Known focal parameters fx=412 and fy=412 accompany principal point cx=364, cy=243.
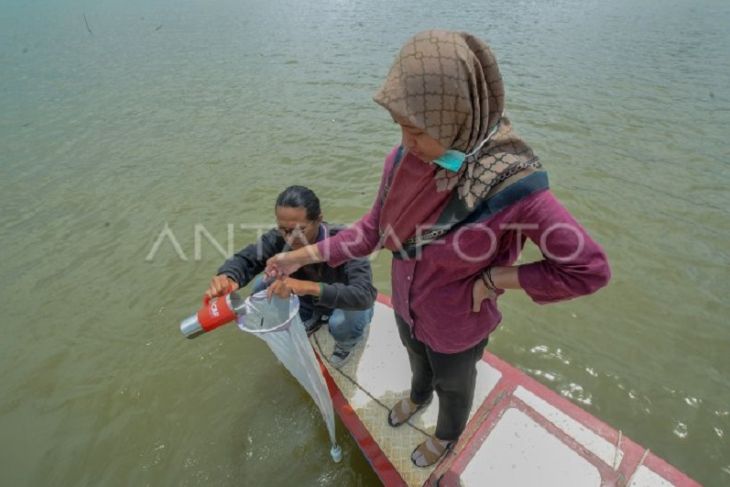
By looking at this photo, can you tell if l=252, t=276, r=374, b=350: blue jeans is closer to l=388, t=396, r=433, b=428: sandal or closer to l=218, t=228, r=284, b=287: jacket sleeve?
l=218, t=228, r=284, b=287: jacket sleeve

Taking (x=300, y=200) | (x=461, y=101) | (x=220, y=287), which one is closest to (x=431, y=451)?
(x=220, y=287)

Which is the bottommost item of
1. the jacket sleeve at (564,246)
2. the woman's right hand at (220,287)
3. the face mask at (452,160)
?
the woman's right hand at (220,287)

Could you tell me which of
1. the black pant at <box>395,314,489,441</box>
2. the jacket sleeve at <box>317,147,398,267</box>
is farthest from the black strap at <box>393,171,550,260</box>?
the black pant at <box>395,314,489,441</box>

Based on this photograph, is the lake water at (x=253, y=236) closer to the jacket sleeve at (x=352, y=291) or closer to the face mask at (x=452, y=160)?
the jacket sleeve at (x=352, y=291)

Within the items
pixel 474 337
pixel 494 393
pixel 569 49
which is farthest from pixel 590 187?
pixel 569 49

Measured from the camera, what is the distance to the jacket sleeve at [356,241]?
1.79 m

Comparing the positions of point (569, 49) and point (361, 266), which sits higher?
point (361, 266)

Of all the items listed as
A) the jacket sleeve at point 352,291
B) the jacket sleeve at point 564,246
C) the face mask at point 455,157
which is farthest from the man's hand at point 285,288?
the jacket sleeve at point 564,246

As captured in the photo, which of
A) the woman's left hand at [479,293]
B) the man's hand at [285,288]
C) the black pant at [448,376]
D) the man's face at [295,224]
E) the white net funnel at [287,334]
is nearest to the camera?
the woman's left hand at [479,293]

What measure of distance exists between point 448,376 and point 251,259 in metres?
1.54

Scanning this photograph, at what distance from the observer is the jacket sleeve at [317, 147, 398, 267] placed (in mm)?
1792

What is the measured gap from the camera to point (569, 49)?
11.8 metres

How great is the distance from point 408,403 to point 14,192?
7.00m

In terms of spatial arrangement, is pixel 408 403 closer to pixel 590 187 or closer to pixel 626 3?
pixel 590 187
